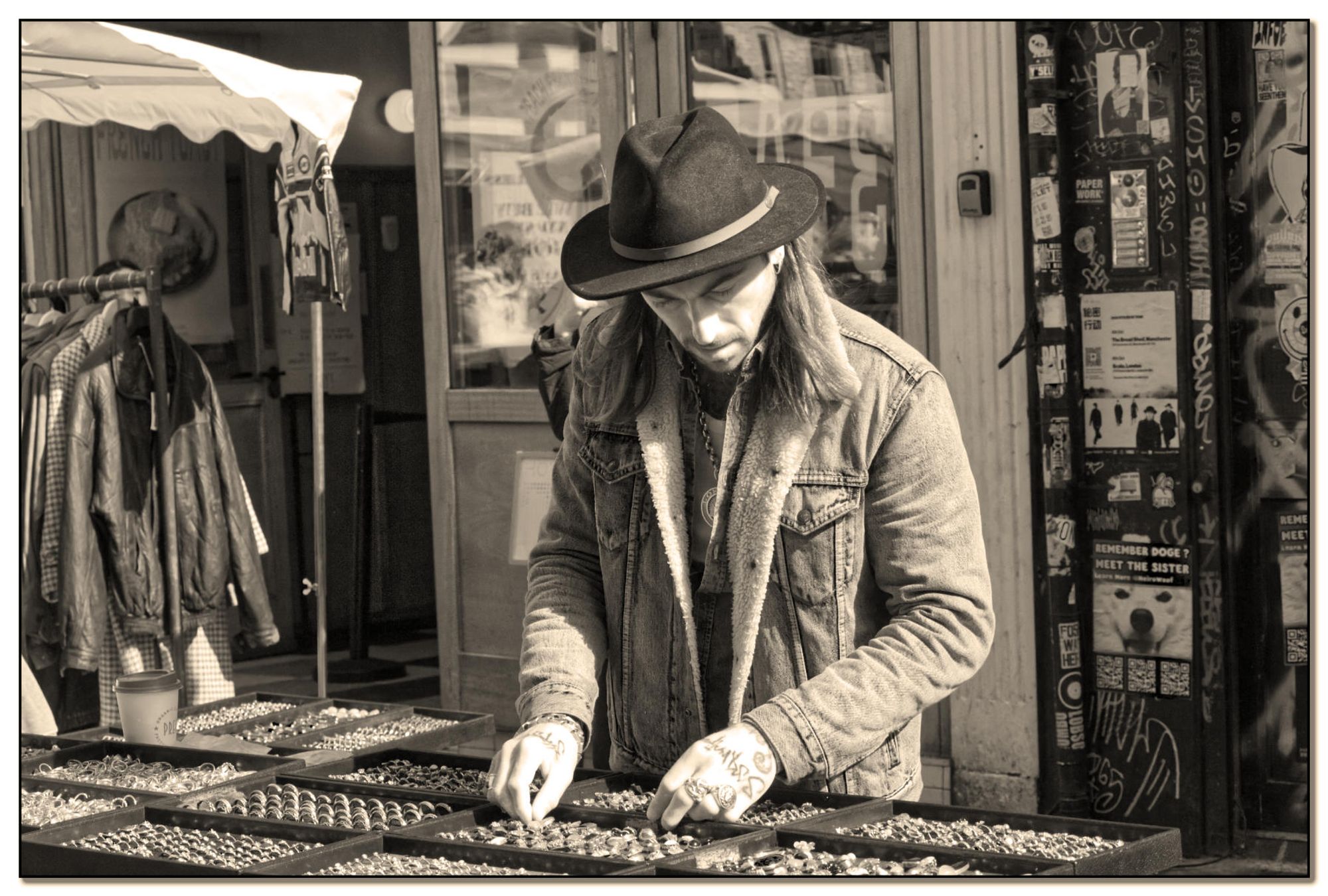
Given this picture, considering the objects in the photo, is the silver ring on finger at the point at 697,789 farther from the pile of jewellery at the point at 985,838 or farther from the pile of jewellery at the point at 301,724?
the pile of jewellery at the point at 301,724

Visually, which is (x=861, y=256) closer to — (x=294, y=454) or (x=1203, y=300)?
(x=1203, y=300)

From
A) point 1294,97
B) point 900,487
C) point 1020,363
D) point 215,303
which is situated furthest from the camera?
point 215,303

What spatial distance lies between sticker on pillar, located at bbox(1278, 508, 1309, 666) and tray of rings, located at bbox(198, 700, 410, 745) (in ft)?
7.82

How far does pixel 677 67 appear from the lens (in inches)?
217

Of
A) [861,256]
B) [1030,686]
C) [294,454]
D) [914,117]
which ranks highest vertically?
[914,117]

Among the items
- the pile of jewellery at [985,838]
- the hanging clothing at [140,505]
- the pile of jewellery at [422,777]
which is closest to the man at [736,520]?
the pile of jewellery at [985,838]

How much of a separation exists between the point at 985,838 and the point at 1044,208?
9.12 feet

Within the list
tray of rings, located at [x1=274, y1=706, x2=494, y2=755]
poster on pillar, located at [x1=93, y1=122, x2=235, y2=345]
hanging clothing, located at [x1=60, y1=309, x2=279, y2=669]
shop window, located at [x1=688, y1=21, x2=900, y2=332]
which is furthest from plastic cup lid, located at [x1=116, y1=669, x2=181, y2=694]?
poster on pillar, located at [x1=93, y1=122, x2=235, y2=345]

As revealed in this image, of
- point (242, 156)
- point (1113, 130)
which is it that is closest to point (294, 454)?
point (242, 156)

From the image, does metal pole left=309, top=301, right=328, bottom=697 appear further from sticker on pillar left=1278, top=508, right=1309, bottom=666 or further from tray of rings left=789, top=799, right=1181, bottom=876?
tray of rings left=789, top=799, right=1181, bottom=876

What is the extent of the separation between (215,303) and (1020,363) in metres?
4.30

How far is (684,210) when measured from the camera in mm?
2234

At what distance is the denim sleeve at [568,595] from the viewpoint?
2445 millimetres

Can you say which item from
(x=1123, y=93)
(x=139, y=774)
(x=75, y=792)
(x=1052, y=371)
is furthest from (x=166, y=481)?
(x=1123, y=93)
